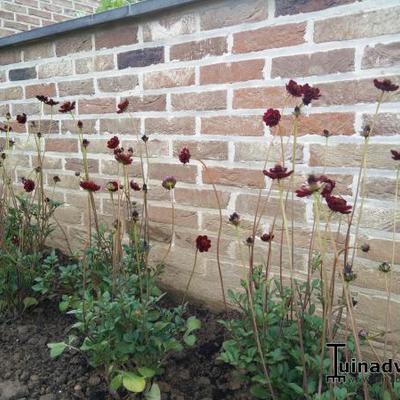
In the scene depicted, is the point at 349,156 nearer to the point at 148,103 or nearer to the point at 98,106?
the point at 148,103

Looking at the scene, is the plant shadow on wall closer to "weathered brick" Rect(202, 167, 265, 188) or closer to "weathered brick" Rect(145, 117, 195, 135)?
"weathered brick" Rect(202, 167, 265, 188)

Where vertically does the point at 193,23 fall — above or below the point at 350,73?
above

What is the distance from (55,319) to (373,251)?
4.60 ft

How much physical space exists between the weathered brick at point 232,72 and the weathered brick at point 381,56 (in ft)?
1.24

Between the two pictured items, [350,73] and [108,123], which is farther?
[108,123]

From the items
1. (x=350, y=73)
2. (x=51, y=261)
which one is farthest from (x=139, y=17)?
(x=51, y=261)

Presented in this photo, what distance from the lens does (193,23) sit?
162 cm

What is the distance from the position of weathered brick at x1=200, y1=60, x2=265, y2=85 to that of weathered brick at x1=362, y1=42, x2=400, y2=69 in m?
0.38

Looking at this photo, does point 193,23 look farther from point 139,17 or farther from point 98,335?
point 98,335

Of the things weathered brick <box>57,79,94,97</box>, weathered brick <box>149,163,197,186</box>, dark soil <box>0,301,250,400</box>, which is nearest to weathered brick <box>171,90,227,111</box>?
weathered brick <box>149,163,197,186</box>

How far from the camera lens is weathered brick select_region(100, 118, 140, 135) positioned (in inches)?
73.9

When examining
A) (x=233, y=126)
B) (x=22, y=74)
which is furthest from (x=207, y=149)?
(x=22, y=74)

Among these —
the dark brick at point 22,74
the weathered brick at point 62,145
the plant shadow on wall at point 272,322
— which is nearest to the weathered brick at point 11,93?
the dark brick at point 22,74

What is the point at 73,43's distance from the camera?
79.3 inches
